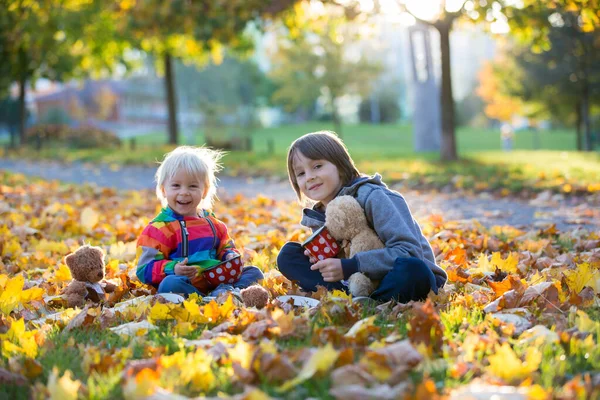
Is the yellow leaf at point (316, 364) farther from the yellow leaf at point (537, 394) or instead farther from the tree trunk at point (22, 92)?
the tree trunk at point (22, 92)

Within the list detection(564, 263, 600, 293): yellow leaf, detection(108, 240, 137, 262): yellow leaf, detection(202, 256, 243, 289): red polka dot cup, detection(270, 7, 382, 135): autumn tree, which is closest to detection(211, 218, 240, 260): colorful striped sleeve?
detection(202, 256, 243, 289): red polka dot cup

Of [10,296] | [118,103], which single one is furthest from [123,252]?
[118,103]

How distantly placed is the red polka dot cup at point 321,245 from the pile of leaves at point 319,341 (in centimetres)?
20

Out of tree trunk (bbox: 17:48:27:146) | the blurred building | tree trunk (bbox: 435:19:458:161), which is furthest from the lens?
the blurred building

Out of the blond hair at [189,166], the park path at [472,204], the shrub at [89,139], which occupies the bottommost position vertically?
the park path at [472,204]

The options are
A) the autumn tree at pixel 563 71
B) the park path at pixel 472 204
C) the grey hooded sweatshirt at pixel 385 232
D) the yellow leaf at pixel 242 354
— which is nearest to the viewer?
the yellow leaf at pixel 242 354

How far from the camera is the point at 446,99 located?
46.7ft

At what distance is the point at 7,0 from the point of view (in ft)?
37.2

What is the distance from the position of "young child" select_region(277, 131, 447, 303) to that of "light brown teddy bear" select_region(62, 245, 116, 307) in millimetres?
993

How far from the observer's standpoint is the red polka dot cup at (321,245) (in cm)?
361

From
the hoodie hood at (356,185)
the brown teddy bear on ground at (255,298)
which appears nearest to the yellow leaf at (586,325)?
the hoodie hood at (356,185)

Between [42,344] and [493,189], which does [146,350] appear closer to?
[42,344]

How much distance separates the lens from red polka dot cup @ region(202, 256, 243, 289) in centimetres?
393

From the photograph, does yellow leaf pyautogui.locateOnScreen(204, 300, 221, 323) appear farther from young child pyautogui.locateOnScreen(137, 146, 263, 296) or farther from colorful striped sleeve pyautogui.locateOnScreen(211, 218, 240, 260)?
colorful striped sleeve pyautogui.locateOnScreen(211, 218, 240, 260)
